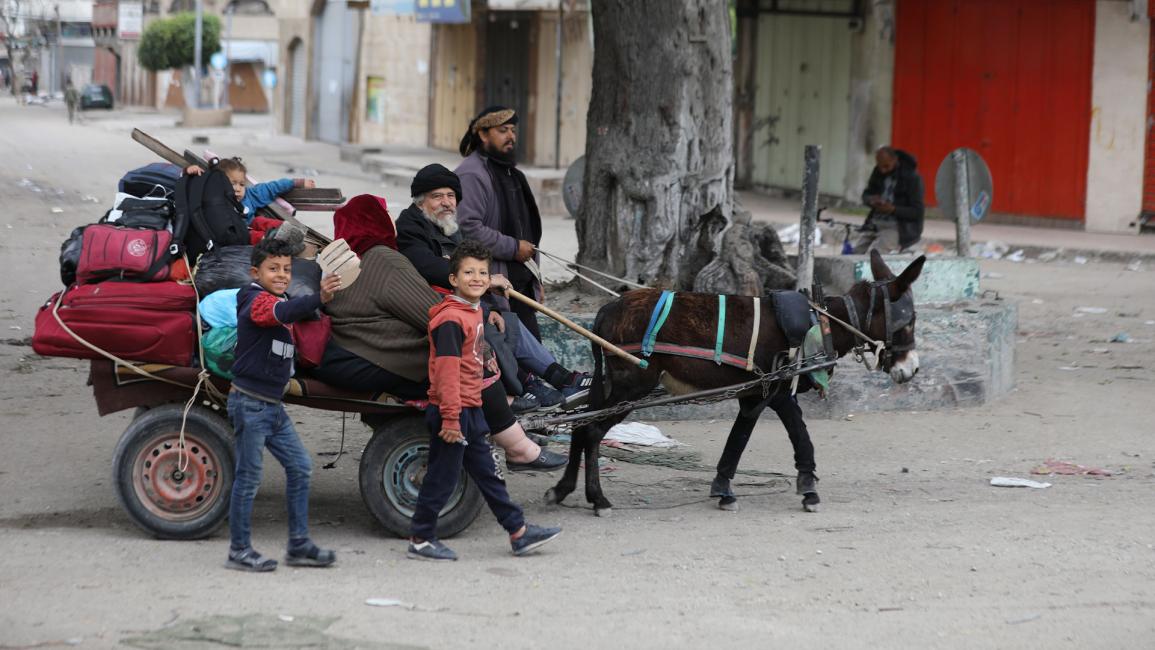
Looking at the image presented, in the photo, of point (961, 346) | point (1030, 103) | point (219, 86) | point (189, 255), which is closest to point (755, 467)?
point (961, 346)

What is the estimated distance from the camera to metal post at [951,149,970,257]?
37.2ft

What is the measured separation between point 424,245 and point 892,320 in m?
2.30

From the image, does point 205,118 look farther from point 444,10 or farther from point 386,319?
point 386,319

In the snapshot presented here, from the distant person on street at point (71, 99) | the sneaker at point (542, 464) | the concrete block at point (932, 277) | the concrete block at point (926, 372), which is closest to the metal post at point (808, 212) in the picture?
the concrete block at point (926, 372)

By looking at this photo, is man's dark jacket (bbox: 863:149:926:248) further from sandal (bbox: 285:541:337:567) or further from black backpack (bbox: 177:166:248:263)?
sandal (bbox: 285:541:337:567)

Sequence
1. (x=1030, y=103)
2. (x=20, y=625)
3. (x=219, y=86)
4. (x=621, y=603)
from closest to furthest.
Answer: (x=20, y=625)
(x=621, y=603)
(x=1030, y=103)
(x=219, y=86)

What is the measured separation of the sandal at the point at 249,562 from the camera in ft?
18.7

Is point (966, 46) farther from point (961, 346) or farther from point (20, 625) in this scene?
point (20, 625)

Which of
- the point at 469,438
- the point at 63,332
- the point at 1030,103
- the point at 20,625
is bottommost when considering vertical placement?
the point at 20,625

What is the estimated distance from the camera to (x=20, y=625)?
195 inches

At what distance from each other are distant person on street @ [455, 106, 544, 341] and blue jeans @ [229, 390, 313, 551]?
1.84m

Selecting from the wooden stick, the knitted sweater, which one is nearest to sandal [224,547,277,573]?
the knitted sweater

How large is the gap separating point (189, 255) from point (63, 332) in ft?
2.60

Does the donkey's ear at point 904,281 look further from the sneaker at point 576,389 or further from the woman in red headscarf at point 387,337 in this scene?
the woman in red headscarf at point 387,337
